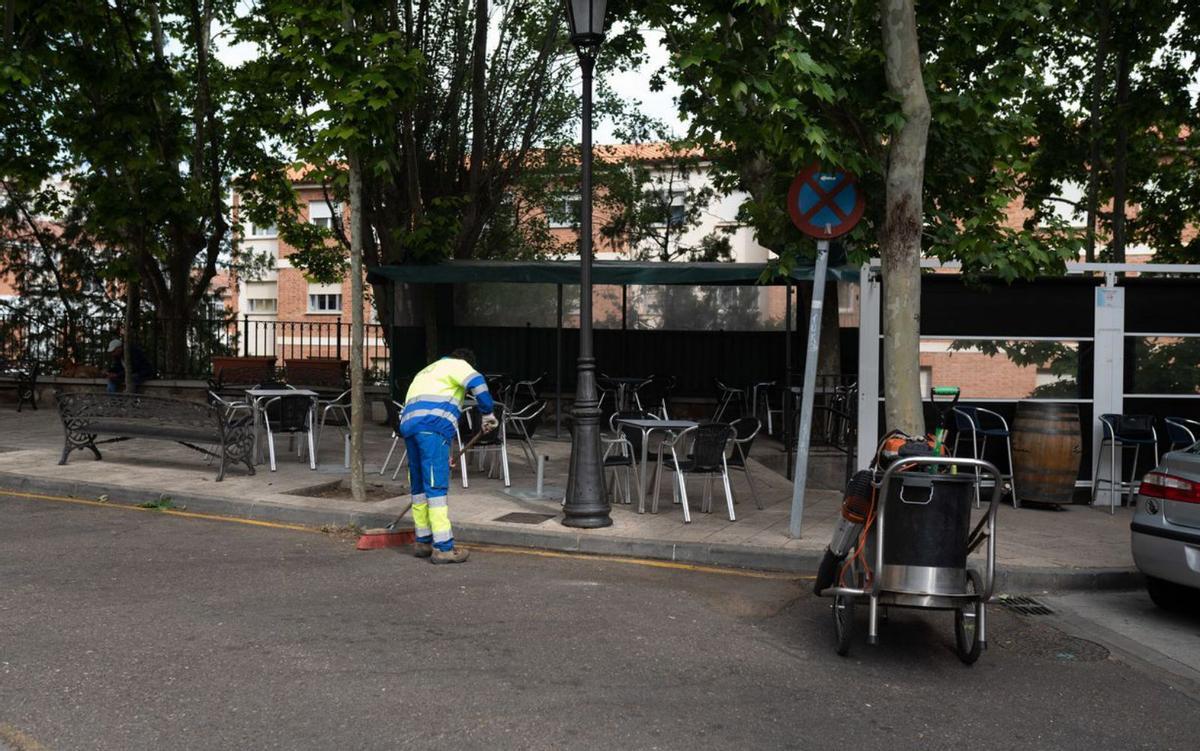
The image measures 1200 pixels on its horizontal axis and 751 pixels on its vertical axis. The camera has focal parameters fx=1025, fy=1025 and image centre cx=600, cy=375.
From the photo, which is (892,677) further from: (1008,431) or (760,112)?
(1008,431)

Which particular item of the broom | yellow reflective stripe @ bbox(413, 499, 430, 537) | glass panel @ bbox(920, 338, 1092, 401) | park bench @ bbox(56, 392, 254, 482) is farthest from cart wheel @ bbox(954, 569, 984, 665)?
park bench @ bbox(56, 392, 254, 482)

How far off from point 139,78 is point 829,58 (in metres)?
10.9

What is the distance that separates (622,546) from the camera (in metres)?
7.93

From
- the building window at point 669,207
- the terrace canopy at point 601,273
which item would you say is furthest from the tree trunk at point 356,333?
the building window at point 669,207

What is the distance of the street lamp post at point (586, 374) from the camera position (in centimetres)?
840

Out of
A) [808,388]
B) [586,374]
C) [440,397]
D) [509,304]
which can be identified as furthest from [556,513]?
[509,304]

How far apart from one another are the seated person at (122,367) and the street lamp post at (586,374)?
12174 mm

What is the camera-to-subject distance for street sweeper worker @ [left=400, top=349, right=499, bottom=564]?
7.32m

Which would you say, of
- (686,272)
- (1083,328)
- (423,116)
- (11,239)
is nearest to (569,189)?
(423,116)

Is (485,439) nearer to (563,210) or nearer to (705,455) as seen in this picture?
(705,455)

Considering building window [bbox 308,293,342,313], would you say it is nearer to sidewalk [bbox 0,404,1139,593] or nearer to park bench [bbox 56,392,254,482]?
sidewalk [bbox 0,404,1139,593]

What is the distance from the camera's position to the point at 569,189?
82.0 ft

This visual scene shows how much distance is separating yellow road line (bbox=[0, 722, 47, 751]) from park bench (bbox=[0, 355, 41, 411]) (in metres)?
16.9

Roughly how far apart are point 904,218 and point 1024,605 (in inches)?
121
